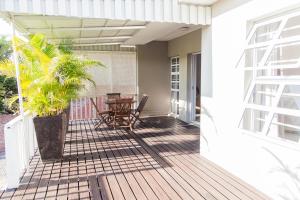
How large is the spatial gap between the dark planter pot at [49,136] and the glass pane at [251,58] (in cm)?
334

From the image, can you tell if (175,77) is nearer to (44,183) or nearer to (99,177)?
(99,177)

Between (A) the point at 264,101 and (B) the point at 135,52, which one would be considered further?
(B) the point at 135,52

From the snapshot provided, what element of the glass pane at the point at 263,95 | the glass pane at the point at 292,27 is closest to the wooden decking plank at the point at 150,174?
the glass pane at the point at 263,95

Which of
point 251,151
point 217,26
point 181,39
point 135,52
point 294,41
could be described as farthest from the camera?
point 135,52

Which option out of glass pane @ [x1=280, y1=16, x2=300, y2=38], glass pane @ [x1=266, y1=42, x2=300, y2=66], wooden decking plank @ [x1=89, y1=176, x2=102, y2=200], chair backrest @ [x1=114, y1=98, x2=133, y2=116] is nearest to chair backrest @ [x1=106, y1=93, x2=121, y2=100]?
chair backrest @ [x1=114, y1=98, x2=133, y2=116]

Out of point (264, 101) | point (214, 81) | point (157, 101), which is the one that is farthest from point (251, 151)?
point (157, 101)

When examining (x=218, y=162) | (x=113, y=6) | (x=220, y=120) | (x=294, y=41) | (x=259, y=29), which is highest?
(x=113, y=6)

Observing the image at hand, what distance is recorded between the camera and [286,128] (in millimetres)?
3488

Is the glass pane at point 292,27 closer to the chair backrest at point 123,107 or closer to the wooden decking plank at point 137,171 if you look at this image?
the wooden decking plank at point 137,171

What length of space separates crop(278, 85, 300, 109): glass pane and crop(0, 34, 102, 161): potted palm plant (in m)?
3.64

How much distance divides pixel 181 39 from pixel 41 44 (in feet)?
17.1

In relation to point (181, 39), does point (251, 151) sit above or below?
below

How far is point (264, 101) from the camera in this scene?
377cm

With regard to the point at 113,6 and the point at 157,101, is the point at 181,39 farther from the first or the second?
the point at 113,6
